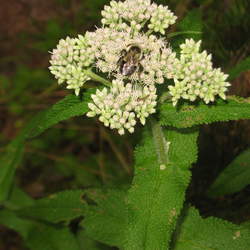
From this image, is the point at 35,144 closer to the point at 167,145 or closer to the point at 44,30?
the point at 44,30

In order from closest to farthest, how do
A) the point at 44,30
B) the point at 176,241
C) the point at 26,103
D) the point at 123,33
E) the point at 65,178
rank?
the point at 123,33 → the point at 176,241 → the point at 65,178 → the point at 26,103 → the point at 44,30

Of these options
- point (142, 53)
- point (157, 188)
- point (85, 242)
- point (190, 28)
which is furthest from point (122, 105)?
point (85, 242)

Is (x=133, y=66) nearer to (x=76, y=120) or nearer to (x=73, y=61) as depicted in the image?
(x=73, y=61)

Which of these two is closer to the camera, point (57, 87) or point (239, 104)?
point (239, 104)

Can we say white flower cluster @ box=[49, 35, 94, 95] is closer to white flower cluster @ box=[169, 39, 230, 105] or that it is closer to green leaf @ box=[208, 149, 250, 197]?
white flower cluster @ box=[169, 39, 230, 105]

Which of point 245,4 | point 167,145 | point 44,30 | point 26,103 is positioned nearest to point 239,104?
point 167,145
